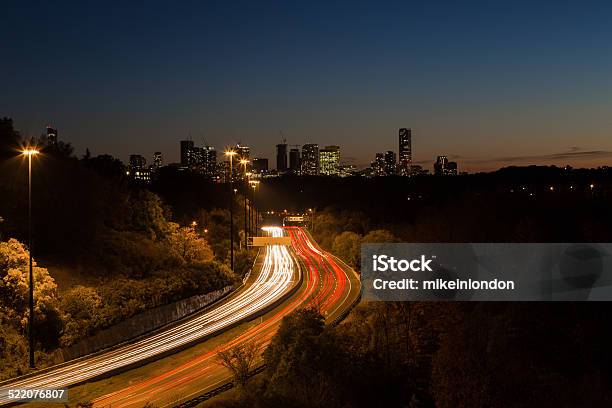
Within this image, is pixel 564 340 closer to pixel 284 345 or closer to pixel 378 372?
pixel 378 372

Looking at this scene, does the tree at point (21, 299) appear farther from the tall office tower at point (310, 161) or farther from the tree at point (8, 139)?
the tall office tower at point (310, 161)

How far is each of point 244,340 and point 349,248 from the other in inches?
824

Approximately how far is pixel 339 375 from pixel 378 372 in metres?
1.73

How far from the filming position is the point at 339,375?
14.5 meters

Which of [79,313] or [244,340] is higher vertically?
[79,313]

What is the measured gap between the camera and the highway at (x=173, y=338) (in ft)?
48.3

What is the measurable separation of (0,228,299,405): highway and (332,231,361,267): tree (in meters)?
5.47

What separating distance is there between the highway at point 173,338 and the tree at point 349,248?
17.9 feet

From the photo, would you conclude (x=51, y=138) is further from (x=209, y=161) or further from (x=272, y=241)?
(x=209, y=161)

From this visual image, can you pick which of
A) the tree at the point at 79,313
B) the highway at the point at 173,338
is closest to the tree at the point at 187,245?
the highway at the point at 173,338

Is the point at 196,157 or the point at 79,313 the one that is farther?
the point at 196,157

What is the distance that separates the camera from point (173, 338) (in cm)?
1889

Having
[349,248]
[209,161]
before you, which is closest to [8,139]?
[349,248]

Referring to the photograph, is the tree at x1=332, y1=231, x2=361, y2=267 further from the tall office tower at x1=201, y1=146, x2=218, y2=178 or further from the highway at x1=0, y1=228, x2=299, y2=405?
the tall office tower at x1=201, y1=146, x2=218, y2=178
